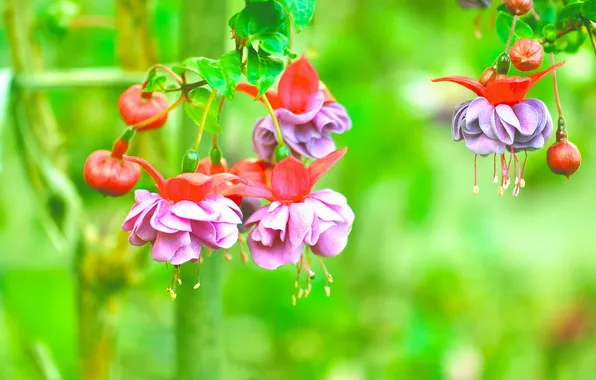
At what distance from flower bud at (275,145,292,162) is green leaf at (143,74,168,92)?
0.21 feet

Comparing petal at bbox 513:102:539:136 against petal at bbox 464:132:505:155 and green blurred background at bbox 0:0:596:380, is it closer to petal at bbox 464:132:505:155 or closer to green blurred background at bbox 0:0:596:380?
petal at bbox 464:132:505:155

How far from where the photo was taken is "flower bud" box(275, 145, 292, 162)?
0.47 m

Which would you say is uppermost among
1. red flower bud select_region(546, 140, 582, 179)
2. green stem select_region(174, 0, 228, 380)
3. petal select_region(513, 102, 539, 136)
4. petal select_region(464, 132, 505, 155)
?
petal select_region(513, 102, 539, 136)

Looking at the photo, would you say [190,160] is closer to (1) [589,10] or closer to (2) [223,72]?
(2) [223,72]

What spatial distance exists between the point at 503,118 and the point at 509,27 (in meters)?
0.06

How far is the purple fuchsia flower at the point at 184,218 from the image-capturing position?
16.9 inches

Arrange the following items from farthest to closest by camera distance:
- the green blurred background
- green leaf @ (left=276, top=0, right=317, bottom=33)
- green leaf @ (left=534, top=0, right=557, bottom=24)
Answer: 1. the green blurred background
2. green leaf @ (left=534, top=0, right=557, bottom=24)
3. green leaf @ (left=276, top=0, right=317, bottom=33)

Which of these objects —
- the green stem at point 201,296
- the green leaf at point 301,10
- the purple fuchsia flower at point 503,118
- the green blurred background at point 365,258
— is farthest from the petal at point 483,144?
the green blurred background at point 365,258

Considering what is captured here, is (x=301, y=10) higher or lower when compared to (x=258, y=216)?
higher

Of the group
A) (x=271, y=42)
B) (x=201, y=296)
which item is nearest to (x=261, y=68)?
(x=271, y=42)

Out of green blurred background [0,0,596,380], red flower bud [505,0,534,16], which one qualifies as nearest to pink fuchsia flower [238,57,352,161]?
red flower bud [505,0,534,16]

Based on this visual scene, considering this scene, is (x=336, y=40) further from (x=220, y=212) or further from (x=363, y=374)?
(x=220, y=212)

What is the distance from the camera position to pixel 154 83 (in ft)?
1.48

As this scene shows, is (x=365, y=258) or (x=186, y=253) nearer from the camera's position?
(x=186, y=253)
